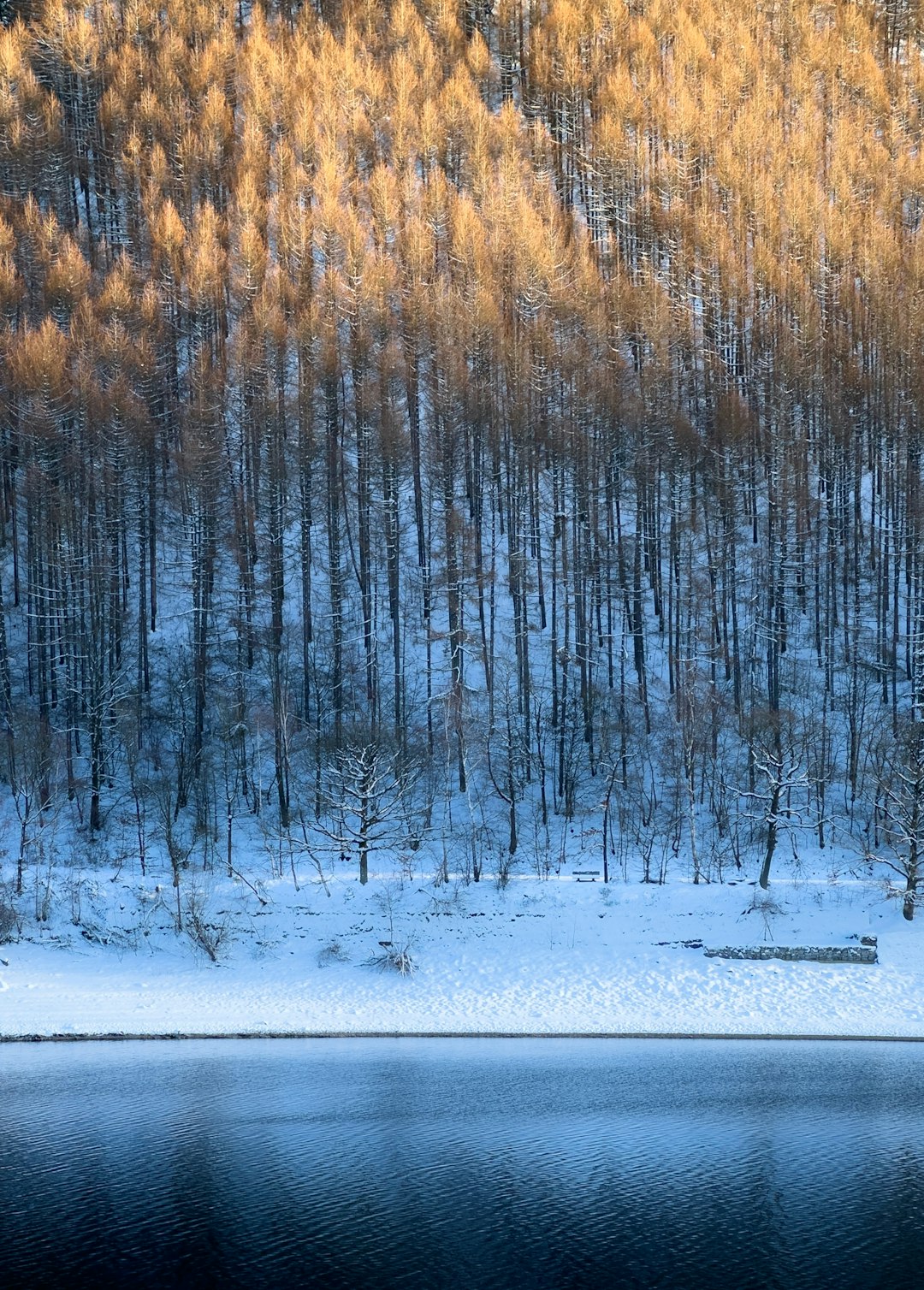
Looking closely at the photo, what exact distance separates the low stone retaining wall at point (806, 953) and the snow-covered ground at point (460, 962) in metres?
0.29

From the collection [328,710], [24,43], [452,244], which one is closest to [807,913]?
[328,710]

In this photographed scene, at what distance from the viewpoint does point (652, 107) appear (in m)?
92.2

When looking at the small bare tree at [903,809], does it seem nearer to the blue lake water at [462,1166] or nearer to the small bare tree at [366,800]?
the blue lake water at [462,1166]

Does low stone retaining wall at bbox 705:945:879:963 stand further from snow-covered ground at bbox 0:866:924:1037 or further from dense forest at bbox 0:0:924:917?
dense forest at bbox 0:0:924:917

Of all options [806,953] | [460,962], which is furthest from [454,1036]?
[806,953]

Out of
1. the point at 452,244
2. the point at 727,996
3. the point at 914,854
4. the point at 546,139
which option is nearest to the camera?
the point at 727,996

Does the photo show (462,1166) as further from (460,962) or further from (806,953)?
(806,953)

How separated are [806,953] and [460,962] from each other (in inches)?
441

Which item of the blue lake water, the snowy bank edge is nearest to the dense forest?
the snowy bank edge

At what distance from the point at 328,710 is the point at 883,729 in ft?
Result: 75.7

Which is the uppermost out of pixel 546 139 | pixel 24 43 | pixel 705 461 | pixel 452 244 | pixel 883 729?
pixel 24 43

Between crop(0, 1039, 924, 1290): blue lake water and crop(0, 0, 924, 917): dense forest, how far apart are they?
483 inches

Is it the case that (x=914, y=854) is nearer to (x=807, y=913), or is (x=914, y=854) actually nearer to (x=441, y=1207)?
(x=807, y=913)

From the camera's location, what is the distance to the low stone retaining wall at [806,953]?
132 feet
